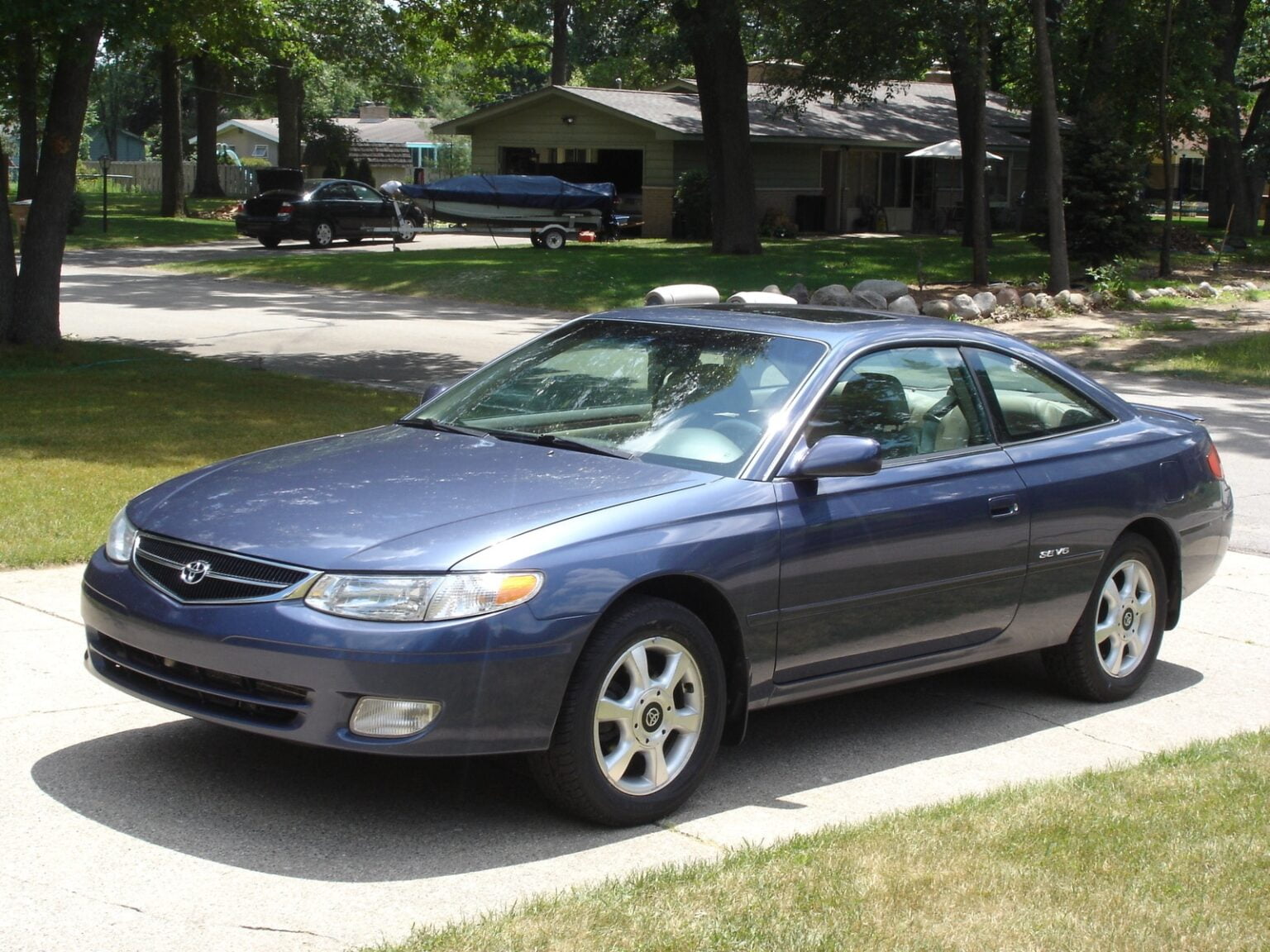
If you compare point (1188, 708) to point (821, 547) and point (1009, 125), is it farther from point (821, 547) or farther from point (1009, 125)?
point (1009, 125)

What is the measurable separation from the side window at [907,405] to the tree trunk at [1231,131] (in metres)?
30.1

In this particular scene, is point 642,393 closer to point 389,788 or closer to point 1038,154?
point 389,788

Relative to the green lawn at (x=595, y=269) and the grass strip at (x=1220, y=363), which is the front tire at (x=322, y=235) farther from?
the grass strip at (x=1220, y=363)

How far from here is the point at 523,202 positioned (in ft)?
127

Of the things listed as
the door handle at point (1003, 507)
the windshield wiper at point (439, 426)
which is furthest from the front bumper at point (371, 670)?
the door handle at point (1003, 507)

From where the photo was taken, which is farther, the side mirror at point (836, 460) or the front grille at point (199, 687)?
the side mirror at point (836, 460)

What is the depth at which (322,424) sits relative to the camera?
39.8 ft

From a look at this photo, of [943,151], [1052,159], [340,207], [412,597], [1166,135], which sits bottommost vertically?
[412,597]

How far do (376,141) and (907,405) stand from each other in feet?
239

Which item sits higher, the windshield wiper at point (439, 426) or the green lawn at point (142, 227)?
the green lawn at point (142, 227)

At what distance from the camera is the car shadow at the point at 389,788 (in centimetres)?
448

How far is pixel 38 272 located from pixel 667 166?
27.9 meters

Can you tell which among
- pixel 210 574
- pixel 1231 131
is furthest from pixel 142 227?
pixel 210 574

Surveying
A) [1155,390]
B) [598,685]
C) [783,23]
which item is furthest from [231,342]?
[598,685]
